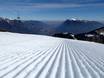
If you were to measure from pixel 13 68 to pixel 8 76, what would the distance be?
1.04 metres

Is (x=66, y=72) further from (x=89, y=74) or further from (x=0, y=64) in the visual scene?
(x=0, y=64)

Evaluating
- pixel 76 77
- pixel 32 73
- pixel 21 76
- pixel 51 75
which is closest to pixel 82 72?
pixel 76 77

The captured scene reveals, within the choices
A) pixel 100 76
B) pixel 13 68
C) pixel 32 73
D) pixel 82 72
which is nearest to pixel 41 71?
pixel 32 73

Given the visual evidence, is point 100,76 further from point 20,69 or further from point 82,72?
point 20,69

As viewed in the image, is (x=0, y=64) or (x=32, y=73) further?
(x=0, y=64)

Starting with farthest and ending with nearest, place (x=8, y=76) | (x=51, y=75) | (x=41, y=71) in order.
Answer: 1. (x=41, y=71)
2. (x=51, y=75)
3. (x=8, y=76)

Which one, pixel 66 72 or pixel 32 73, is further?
pixel 66 72

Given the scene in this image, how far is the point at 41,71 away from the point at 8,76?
4.06 ft

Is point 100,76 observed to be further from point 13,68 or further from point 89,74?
point 13,68

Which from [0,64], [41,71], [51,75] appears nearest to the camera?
[51,75]

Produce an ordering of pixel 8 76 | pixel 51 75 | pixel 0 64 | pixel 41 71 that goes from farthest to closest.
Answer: pixel 0 64 < pixel 41 71 < pixel 51 75 < pixel 8 76

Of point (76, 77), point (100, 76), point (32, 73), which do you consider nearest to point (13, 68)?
point (32, 73)

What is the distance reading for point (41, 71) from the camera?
6.52 m

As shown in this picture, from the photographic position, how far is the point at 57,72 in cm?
655
